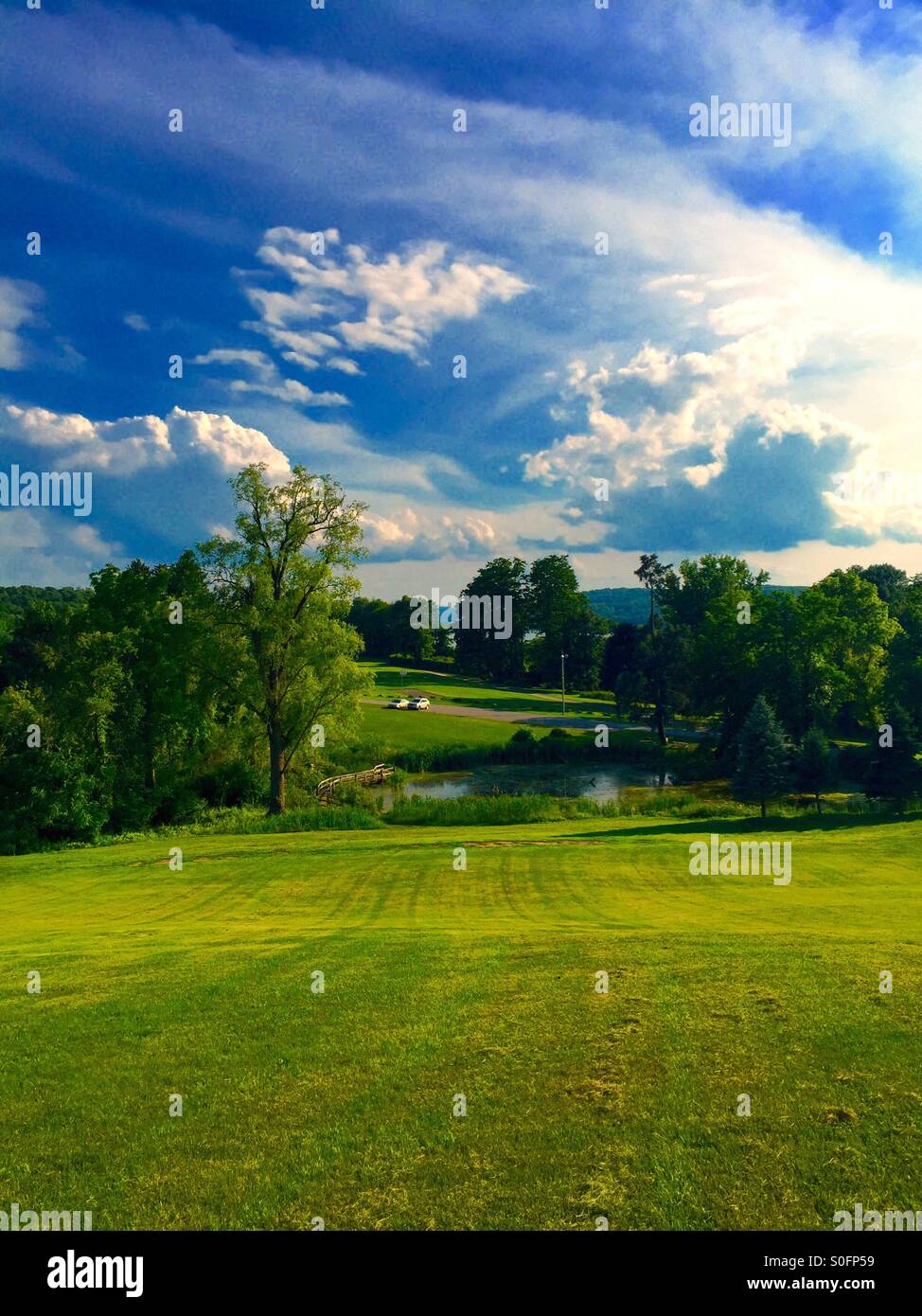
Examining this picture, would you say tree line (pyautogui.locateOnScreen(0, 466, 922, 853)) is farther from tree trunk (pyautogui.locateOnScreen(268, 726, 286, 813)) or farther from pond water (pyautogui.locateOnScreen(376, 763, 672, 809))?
pond water (pyautogui.locateOnScreen(376, 763, 672, 809))

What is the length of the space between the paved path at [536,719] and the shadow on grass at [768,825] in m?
39.9

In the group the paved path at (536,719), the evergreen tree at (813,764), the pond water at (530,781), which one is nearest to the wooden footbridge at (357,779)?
the pond water at (530,781)

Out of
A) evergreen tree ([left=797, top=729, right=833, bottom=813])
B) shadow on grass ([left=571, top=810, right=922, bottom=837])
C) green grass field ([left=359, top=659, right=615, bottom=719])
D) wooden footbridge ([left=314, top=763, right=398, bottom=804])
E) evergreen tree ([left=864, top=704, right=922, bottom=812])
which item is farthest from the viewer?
green grass field ([left=359, top=659, right=615, bottom=719])

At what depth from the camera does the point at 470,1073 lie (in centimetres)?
880

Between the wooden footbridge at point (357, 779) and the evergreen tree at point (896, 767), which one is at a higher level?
the evergreen tree at point (896, 767)

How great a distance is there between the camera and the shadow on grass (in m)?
33.9

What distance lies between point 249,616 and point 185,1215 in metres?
34.9

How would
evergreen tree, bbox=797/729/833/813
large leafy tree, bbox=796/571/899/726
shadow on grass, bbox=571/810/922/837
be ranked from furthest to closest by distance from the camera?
1. large leafy tree, bbox=796/571/899/726
2. evergreen tree, bbox=797/729/833/813
3. shadow on grass, bbox=571/810/922/837

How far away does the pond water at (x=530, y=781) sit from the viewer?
5475cm

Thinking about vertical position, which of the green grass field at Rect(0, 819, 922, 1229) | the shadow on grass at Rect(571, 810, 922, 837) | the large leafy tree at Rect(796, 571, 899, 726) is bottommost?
the shadow on grass at Rect(571, 810, 922, 837)

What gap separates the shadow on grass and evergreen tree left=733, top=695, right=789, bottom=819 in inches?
112

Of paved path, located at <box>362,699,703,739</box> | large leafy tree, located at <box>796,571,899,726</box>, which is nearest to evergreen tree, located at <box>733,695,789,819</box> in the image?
large leafy tree, located at <box>796,571,899,726</box>

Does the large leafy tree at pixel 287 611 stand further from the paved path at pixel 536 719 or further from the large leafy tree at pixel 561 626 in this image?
the large leafy tree at pixel 561 626
